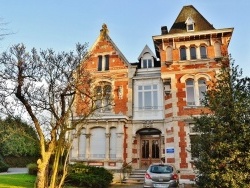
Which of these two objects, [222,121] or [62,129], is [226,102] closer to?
[222,121]

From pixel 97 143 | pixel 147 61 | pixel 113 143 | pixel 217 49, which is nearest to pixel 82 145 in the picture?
pixel 97 143

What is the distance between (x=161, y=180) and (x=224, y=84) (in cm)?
609

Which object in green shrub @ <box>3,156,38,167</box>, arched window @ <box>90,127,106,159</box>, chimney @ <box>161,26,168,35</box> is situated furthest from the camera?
green shrub @ <box>3,156,38,167</box>

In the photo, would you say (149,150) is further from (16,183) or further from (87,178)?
(16,183)

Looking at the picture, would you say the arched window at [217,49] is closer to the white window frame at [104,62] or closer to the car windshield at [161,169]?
the white window frame at [104,62]

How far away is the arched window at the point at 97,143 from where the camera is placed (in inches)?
810

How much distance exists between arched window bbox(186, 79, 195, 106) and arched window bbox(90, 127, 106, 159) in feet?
22.5

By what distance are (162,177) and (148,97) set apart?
8913 millimetres

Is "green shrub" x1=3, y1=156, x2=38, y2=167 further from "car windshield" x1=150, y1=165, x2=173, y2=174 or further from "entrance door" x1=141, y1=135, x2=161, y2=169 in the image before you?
"car windshield" x1=150, y1=165, x2=173, y2=174

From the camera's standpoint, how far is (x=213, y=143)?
28.1 feet

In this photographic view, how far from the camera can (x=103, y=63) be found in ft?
73.9

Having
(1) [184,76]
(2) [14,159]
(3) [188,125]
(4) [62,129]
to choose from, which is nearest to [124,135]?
(3) [188,125]

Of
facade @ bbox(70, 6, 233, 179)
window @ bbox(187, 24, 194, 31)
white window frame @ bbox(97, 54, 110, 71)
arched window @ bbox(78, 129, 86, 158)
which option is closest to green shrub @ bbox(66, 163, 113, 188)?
facade @ bbox(70, 6, 233, 179)

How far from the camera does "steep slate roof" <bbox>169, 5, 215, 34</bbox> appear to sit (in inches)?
819
